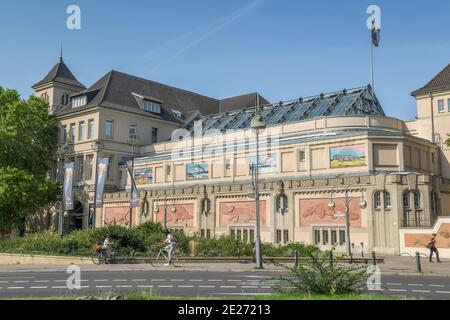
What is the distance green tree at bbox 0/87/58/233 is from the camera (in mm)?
54156

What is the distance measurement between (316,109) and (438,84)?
1465 centimetres

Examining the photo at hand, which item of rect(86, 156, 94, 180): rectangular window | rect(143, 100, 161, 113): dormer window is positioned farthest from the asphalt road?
rect(143, 100, 161, 113): dormer window

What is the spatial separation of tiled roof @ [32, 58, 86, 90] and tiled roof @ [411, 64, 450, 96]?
177 ft

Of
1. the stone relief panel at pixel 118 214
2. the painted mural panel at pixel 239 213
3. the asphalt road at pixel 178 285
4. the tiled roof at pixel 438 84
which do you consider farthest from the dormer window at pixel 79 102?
the asphalt road at pixel 178 285

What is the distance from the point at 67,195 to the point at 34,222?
2512cm

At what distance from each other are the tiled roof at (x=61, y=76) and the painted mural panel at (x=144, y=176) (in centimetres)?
2523

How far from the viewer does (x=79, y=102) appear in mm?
71062

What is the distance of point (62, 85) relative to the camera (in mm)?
79125

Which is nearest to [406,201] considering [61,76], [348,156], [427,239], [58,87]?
[427,239]

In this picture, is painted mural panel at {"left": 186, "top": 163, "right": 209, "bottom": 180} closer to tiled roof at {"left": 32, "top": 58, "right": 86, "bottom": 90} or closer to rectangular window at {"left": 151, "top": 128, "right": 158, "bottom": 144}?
rectangular window at {"left": 151, "top": 128, "right": 158, "bottom": 144}

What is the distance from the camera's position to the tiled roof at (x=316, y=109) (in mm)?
53562

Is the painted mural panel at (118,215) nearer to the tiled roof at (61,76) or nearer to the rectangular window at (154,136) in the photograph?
the rectangular window at (154,136)

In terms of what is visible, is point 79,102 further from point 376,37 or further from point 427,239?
point 427,239
